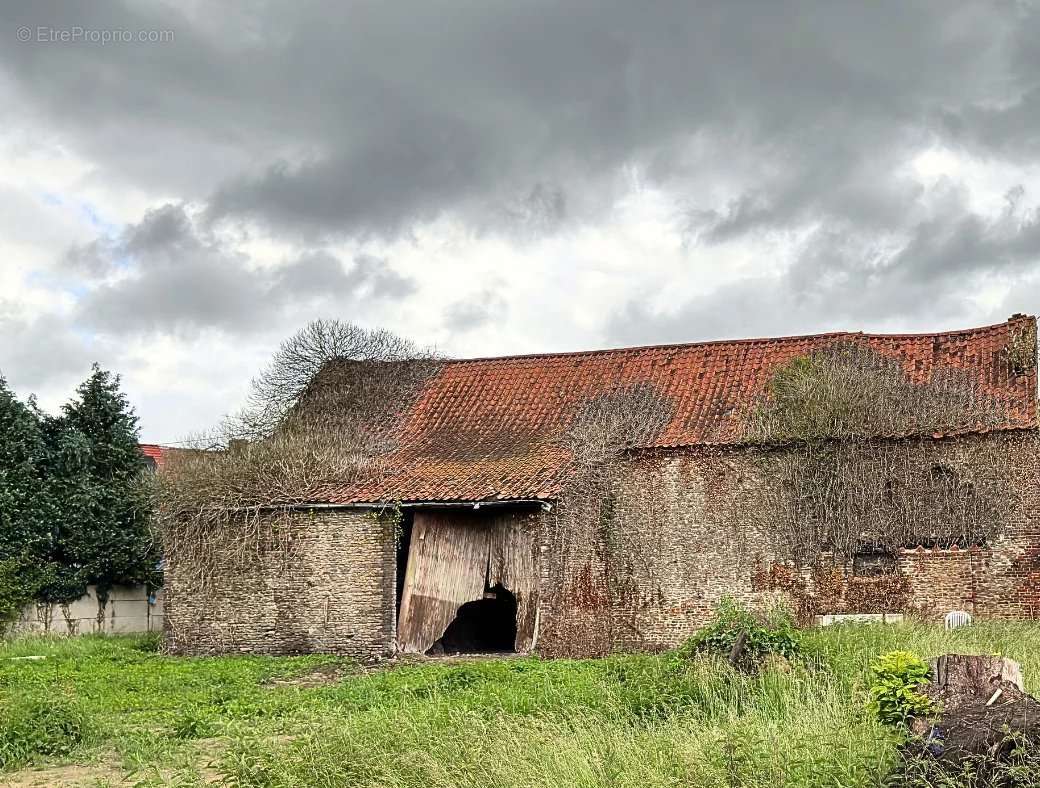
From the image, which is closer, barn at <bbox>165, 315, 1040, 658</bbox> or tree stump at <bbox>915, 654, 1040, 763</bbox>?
tree stump at <bbox>915, 654, 1040, 763</bbox>

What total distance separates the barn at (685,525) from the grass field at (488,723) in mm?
2537

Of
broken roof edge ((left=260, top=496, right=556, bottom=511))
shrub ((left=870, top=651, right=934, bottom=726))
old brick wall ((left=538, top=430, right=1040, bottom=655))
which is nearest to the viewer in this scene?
shrub ((left=870, top=651, right=934, bottom=726))

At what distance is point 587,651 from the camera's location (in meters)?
19.5

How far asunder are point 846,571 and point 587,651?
191 inches

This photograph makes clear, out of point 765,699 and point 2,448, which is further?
point 2,448

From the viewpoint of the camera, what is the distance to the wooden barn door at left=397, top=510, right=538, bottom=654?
20.3 meters

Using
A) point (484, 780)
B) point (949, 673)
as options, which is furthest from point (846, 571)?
point (484, 780)

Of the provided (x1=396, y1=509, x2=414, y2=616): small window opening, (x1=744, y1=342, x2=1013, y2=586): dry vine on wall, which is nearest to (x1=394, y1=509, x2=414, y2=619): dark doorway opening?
(x1=396, y1=509, x2=414, y2=616): small window opening

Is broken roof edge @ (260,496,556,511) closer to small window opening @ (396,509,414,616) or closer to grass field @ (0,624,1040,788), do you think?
small window opening @ (396,509,414,616)

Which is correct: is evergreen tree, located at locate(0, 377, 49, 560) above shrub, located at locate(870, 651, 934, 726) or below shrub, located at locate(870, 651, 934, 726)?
above

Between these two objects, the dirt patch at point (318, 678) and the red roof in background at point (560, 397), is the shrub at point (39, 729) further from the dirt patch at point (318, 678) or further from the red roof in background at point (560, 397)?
the red roof in background at point (560, 397)

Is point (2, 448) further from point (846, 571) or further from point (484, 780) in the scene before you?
point (484, 780)

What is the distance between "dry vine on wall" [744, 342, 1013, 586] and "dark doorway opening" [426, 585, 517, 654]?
6.56m

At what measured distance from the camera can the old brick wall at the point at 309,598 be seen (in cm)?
2020
